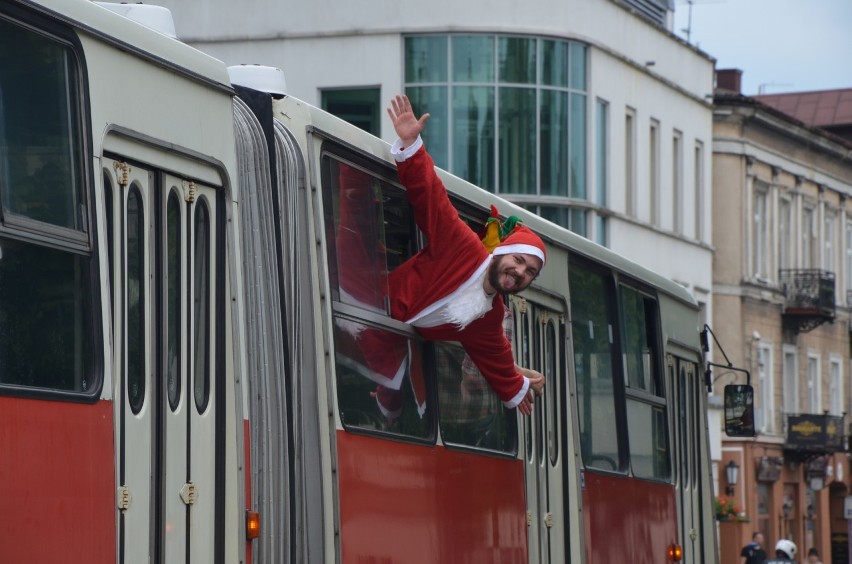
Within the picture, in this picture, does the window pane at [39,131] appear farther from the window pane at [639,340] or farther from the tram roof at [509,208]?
the window pane at [639,340]

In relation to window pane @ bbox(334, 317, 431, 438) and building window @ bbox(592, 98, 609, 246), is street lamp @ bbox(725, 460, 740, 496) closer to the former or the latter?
building window @ bbox(592, 98, 609, 246)

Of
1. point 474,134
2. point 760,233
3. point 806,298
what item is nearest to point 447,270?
point 474,134

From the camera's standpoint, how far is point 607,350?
13.4 meters

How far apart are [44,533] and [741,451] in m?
45.2

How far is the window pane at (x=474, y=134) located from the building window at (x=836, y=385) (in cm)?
2527

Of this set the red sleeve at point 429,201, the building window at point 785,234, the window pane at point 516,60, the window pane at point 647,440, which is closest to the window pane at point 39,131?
the red sleeve at point 429,201

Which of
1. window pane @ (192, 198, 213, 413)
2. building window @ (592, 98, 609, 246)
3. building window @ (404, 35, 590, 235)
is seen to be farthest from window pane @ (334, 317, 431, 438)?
building window @ (592, 98, 609, 246)

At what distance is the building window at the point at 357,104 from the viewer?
36.8m

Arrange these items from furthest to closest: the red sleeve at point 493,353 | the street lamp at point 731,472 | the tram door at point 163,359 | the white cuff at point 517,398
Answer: the street lamp at point 731,472
the white cuff at point 517,398
the red sleeve at point 493,353
the tram door at point 163,359

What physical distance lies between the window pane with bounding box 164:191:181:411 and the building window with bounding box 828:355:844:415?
174ft

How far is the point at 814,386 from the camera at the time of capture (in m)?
57.4

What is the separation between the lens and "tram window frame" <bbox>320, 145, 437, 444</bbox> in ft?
27.5

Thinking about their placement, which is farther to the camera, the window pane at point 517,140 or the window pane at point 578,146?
the window pane at point 578,146

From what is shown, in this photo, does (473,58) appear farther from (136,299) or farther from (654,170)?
(136,299)
